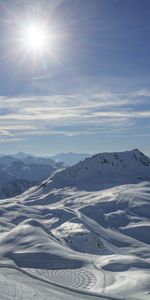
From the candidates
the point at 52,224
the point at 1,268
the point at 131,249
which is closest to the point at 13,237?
the point at 1,268

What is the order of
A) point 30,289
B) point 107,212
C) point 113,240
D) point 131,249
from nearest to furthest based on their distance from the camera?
point 30,289, point 131,249, point 113,240, point 107,212

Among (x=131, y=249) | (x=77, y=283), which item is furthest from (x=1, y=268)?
(x=131, y=249)

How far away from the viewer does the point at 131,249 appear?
125375mm

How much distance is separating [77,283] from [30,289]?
38.9ft

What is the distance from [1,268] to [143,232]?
343 feet

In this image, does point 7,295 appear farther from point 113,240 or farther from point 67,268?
point 113,240

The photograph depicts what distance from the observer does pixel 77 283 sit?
47344 mm

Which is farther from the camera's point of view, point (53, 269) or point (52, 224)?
point (52, 224)

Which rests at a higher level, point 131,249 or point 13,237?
point 13,237

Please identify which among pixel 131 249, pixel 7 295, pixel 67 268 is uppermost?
pixel 7 295

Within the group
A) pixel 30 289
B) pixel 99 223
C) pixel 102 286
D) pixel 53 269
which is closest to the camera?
pixel 30 289

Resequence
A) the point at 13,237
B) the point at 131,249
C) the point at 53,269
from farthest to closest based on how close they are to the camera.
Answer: the point at 131,249 → the point at 13,237 → the point at 53,269

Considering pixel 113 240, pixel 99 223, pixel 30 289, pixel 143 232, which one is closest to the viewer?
pixel 30 289

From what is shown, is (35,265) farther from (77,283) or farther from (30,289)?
(30,289)
